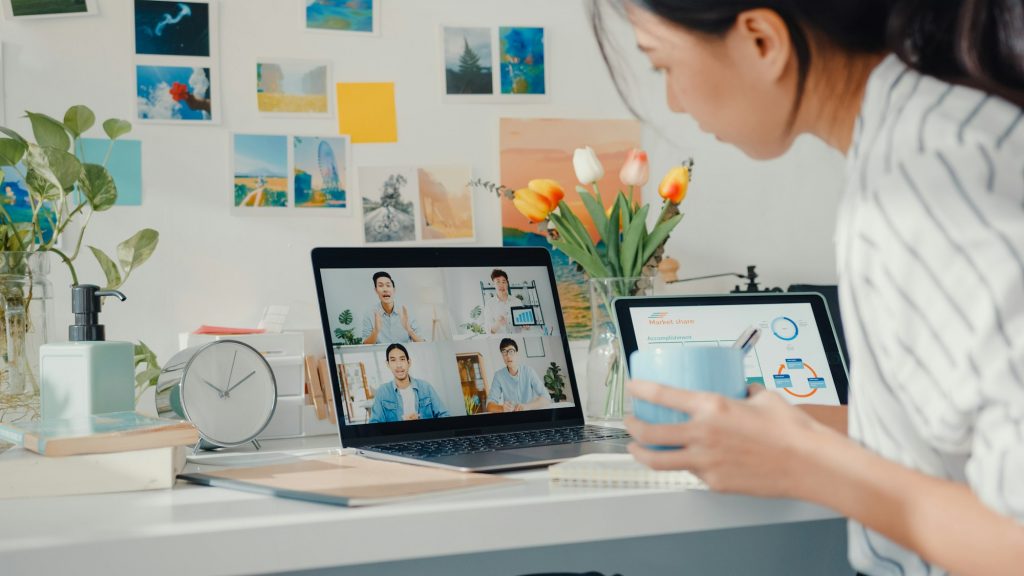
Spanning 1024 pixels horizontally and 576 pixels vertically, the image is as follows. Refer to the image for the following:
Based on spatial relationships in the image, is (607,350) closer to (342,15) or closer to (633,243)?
(633,243)

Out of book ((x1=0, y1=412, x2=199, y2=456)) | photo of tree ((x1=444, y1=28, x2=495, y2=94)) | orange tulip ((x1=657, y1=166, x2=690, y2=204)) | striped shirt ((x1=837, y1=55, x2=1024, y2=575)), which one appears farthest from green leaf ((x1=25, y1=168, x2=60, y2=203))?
striped shirt ((x1=837, y1=55, x2=1024, y2=575))

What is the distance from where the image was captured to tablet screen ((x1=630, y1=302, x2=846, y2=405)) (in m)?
1.21

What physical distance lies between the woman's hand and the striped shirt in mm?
48

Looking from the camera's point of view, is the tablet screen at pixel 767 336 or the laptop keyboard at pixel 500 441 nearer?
the laptop keyboard at pixel 500 441

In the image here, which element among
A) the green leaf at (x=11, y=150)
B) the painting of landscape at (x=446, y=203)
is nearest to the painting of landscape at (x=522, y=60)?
the painting of landscape at (x=446, y=203)

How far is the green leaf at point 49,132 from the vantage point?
1148 mm

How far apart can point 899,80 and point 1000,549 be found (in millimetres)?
307

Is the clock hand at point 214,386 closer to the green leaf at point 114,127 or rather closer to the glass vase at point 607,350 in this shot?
the green leaf at point 114,127

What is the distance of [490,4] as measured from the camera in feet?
4.98

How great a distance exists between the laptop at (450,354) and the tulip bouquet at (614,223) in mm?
71

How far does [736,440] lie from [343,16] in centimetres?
100

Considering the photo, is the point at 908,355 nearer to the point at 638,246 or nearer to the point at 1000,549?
the point at 1000,549

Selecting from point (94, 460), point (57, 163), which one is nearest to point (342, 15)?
point (57, 163)

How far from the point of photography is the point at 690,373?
30.3 inches
